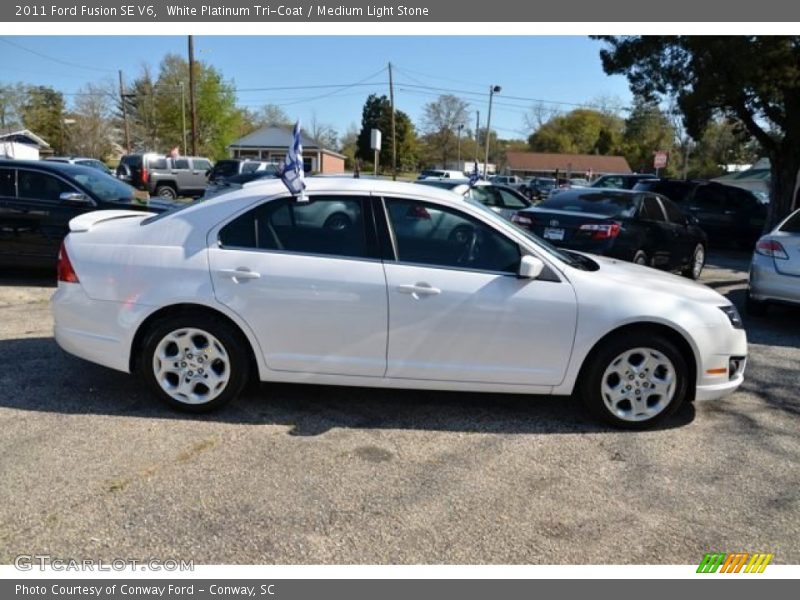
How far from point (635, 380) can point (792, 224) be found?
4544mm

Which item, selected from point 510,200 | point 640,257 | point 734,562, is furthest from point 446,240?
point 510,200

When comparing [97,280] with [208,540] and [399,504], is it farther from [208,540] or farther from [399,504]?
[399,504]

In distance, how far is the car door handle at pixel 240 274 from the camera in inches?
159

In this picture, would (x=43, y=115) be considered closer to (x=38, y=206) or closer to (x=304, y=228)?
(x=38, y=206)

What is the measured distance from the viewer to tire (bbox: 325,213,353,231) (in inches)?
165

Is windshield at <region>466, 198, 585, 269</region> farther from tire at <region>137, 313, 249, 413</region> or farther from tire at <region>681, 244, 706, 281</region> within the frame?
tire at <region>681, 244, 706, 281</region>

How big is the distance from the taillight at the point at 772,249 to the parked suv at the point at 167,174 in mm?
23240

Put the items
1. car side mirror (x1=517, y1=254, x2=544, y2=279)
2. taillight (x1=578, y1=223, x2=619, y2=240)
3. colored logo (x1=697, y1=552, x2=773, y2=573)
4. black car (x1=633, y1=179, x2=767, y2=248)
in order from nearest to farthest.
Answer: colored logo (x1=697, y1=552, x2=773, y2=573)
car side mirror (x1=517, y1=254, x2=544, y2=279)
taillight (x1=578, y1=223, x2=619, y2=240)
black car (x1=633, y1=179, x2=767, y2=248)

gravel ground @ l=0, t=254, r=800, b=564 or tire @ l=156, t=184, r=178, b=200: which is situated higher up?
tire @ l=156, t=184, r=178, b=200

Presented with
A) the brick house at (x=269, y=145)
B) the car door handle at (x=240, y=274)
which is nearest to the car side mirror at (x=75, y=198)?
the car door handle at (x=240, y=274)

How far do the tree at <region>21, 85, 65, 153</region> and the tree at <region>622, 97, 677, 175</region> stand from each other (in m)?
70.5

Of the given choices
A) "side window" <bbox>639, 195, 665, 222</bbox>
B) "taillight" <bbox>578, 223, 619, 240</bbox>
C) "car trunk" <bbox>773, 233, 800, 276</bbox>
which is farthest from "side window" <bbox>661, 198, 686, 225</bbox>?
"car trunk" <bbox>773, 233, 800, 276</bbox>

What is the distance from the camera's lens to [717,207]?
15727 mm

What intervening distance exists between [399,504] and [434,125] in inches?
3788
